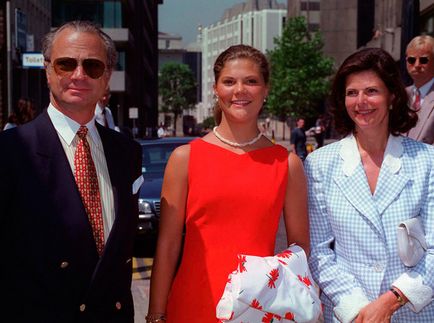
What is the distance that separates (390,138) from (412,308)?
29.9 inches

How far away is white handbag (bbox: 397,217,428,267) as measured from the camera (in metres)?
3.22

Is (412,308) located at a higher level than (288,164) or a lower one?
lower

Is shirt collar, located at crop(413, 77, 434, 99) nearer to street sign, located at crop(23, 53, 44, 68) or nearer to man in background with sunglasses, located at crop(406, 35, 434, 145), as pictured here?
man in background with sunglasses, located at crop(406, 35, 434, 145)

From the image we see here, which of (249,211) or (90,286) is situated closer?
(90,286)

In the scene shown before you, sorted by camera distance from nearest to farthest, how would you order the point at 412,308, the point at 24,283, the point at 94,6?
1. the point at 24,283
2. the point at 412,308
3. the point at 94,6

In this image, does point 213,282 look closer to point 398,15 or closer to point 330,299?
point 330,299

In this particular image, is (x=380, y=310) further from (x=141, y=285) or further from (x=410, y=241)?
(x=141, y=285)

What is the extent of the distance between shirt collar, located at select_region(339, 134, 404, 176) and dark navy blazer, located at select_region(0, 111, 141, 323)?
1.07 meters

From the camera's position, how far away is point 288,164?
3.45 metres

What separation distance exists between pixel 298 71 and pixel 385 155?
6662cm

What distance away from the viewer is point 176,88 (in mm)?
156750

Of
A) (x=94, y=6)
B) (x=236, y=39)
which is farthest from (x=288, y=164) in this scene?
(x=236, y=39)

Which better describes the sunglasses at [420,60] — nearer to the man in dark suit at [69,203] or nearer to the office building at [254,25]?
the man in dark suit at [69,203]

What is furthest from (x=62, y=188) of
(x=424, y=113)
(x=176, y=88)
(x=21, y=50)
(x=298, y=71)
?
(x=176, y=88)
